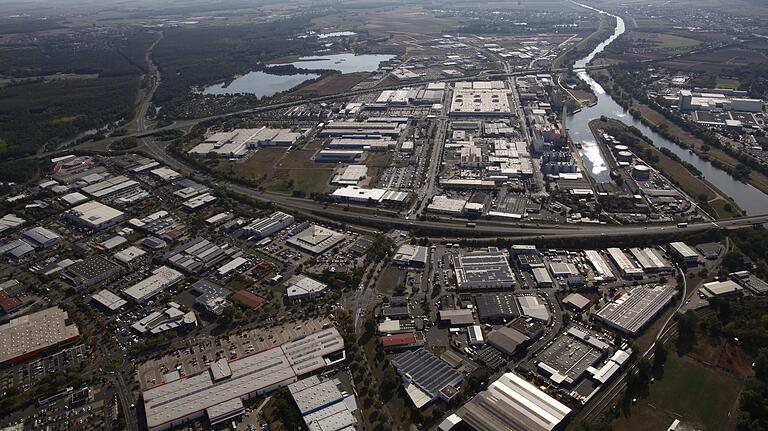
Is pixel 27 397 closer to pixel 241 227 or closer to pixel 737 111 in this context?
pixel 241 227

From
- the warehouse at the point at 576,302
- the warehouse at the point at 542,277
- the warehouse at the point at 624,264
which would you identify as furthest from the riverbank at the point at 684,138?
the warehouse at the point at 576,302

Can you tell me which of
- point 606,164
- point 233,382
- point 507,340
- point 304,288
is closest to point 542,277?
point 507,340

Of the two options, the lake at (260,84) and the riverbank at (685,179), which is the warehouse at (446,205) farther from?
the lake at (260,84)

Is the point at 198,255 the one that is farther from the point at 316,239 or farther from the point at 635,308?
the point at 635,308

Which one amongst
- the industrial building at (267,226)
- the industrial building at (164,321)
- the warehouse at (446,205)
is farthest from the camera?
the warehouse at (446,205)

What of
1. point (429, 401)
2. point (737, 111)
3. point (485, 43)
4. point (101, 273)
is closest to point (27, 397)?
point (101, 273)

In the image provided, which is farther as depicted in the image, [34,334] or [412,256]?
[412,256]
